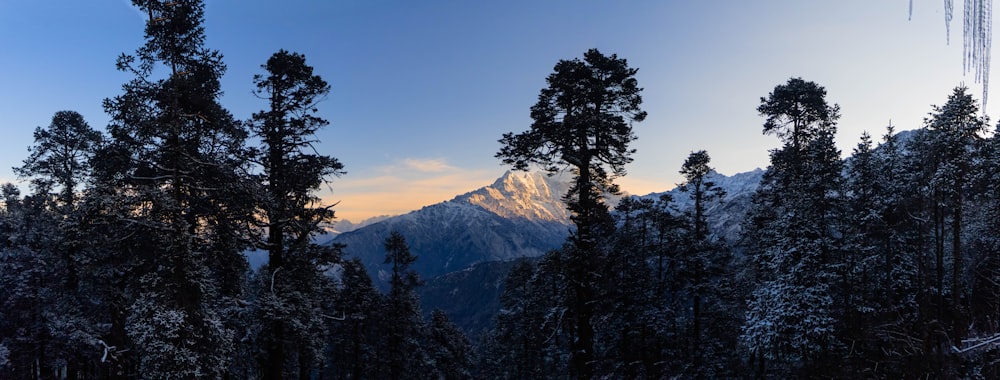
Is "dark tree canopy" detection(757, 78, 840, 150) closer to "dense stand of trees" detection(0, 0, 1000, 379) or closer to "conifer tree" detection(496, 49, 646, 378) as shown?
"dense stand of trees" detection(0, 0, 1000, 379)

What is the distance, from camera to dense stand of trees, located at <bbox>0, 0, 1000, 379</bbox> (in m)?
11.8

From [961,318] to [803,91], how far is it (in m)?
14.8

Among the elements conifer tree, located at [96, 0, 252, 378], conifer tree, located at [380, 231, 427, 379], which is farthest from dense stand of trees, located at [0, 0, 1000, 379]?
conifer tree, located at [380, 231, 427, 379]

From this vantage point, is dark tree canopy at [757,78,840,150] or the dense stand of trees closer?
the dense stand of trees

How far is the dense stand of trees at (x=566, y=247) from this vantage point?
464 inches

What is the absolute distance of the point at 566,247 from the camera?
15.8 meters

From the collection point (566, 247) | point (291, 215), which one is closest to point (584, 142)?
point (566, 247)

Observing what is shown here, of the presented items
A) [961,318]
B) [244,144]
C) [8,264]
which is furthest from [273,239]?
[961,318]

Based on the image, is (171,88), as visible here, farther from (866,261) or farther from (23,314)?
(866,261)

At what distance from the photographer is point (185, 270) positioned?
11.5m

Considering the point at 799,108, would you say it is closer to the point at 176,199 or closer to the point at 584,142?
the point at 584,142

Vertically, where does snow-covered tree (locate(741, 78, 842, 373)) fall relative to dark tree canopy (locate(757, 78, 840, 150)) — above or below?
below

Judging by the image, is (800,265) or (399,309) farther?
(399,309)

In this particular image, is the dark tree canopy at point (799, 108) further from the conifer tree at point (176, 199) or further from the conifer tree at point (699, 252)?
the conifer tree at point (176, 199)
